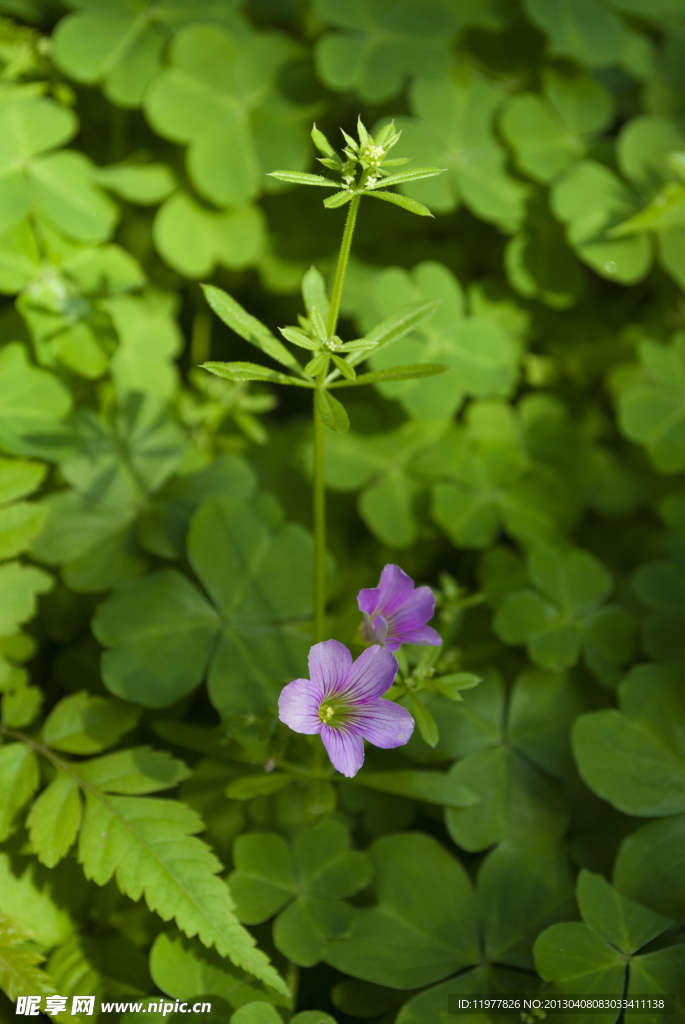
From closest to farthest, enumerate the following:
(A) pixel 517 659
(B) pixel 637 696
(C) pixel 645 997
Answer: (C) pixel 645 997, (B) pixel 637 696, (A) pixel 517 659

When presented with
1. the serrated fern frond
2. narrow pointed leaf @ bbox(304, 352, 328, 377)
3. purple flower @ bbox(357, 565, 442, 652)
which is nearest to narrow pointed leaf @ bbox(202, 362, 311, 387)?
narrow pointed leaf @ bbox(304, 352, 328, 377)

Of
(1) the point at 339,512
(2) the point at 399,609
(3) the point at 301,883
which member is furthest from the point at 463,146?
(3) the point at 301,883

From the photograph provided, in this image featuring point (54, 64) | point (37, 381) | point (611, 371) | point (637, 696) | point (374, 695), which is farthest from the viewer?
point (611, 371)

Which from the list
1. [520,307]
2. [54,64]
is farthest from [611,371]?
[54,64]

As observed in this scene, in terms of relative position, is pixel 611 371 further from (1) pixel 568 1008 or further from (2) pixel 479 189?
(1) pixel 568 1008

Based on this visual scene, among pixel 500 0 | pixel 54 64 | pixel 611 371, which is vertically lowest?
pixel 611 371

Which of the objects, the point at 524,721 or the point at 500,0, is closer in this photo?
the point at 524,721
